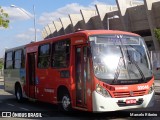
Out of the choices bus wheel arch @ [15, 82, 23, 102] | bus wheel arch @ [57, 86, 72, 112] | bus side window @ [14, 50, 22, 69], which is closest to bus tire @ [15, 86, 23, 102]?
bus wheel arch @ [15, 82, 23, 102]

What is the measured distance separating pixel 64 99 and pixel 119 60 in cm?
262

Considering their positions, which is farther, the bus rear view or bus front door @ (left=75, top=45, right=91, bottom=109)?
bus front door @ (left=75, top=45, right=91, bottom=109)

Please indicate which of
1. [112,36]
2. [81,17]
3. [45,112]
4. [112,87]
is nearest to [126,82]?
[112,87]

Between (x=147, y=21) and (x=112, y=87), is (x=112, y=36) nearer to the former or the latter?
(x=112, y=87)

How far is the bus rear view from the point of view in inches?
432

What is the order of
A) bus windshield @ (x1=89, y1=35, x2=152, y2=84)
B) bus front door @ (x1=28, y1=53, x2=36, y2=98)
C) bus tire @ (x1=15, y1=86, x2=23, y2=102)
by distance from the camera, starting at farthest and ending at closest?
bus tire @ (x1=15, y1=86, x2=23, y2=102) < bus front door @ (x1=28, y1=53, x2=36, y2=98) < bus windshield @ (x1=89, y1=35, x2=152, y2=84)

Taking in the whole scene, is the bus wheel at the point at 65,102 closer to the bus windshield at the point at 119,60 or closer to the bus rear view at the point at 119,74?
the bus rear view at the point at 119,74

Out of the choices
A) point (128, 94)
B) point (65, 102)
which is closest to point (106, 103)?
point (128, 94)

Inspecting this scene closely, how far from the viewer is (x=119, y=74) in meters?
11.2

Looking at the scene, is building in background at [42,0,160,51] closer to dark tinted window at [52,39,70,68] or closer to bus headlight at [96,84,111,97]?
dark tinted window at [52,39,70,68]

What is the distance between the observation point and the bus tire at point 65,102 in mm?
12581

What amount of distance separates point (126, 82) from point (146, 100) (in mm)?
908

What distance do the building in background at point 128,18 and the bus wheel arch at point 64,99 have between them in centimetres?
2869

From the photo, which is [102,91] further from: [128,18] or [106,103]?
[128,18]
